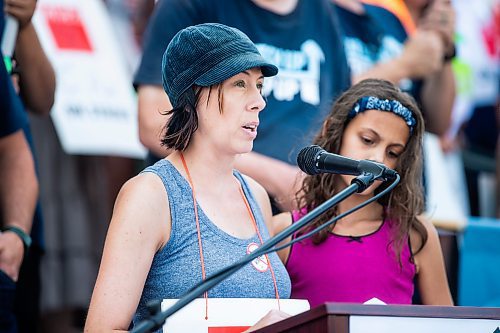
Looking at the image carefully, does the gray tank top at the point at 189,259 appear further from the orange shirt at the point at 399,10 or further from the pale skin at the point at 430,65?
the orange shirt at the point at 399,10

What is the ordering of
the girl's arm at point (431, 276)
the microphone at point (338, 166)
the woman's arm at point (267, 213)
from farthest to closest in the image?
the girl's arm at point (431, 276)
the woman's arm at point (267, 213)
the microphone at point (338, 166)

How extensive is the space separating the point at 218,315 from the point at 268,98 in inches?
60.4

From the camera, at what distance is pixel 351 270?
148 inches

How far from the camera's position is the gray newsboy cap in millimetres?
3238

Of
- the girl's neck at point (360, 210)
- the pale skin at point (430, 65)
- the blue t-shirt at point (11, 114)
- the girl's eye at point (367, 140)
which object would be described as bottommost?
the girl's neck at point (360, 210)

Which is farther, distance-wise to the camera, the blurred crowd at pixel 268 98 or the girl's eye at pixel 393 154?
the blurred crowd at pixel 268 98

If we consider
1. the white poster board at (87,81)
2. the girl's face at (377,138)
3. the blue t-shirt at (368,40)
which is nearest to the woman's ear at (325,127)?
the girl's face at (377,138)

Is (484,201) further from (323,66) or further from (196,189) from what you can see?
(196,189)

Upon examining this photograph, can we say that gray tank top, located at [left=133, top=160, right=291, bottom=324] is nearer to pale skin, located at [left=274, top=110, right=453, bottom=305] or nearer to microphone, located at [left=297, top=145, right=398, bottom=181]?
microphone, located at [left=297, top=145, right=398, bottom=181]

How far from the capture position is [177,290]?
10.2ft

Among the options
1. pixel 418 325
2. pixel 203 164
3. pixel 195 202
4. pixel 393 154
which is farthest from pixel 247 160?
pixel 418 325

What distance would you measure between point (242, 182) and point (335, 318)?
1081mm

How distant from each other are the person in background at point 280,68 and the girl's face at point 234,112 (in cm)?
76

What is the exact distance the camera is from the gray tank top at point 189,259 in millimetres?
3129
